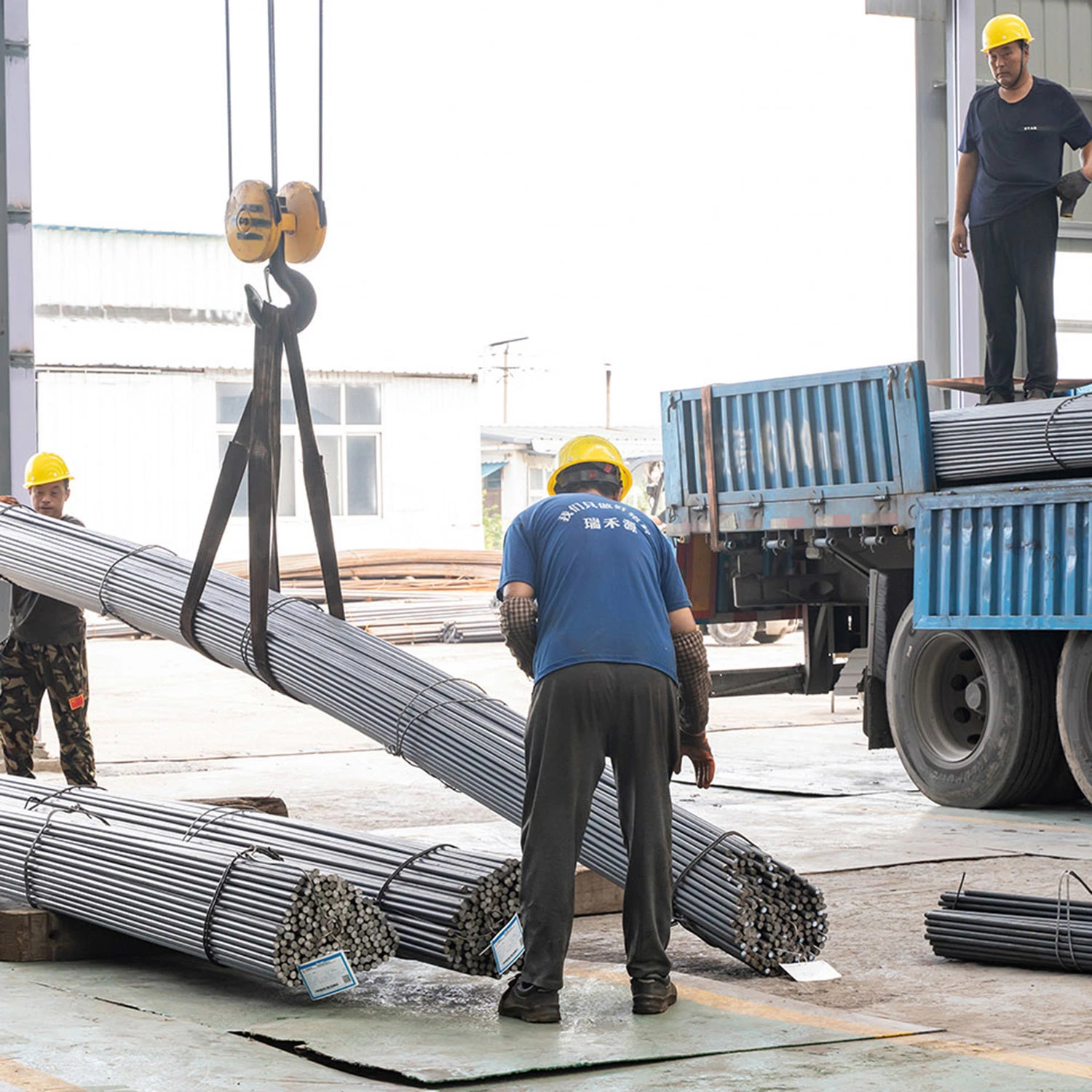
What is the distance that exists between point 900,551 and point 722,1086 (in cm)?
691

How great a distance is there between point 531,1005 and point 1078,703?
5.40m

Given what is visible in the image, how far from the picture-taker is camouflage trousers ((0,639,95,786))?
9.38m

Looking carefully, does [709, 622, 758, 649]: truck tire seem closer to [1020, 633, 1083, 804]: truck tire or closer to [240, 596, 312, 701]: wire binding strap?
[1020, 633, 1083, 804]: truck tire

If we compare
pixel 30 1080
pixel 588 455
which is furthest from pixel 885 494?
pixel 30 1080

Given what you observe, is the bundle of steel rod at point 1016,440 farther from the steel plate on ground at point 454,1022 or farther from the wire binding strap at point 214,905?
the wire binding strap at point 214,905

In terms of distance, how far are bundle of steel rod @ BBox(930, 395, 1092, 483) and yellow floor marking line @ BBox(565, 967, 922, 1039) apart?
4.75 metres

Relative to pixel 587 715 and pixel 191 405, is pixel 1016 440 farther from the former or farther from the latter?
pixel 191 405

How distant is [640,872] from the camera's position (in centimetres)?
537

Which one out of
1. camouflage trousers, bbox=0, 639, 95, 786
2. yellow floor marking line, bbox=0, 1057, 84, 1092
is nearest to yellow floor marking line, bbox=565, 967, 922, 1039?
yellow floor marking line, bbox=0, 1057, 84, 1092

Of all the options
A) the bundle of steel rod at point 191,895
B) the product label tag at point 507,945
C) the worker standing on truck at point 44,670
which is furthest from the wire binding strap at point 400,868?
the worker standing on truck at point 44,670

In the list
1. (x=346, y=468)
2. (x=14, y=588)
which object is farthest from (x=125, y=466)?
(x=14, y=588)

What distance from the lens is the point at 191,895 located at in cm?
582

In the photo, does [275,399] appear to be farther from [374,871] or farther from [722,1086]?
[722,1086]

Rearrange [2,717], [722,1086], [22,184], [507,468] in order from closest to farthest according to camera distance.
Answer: [722,1086]
[2,717]
[22,184]
[507,468]
